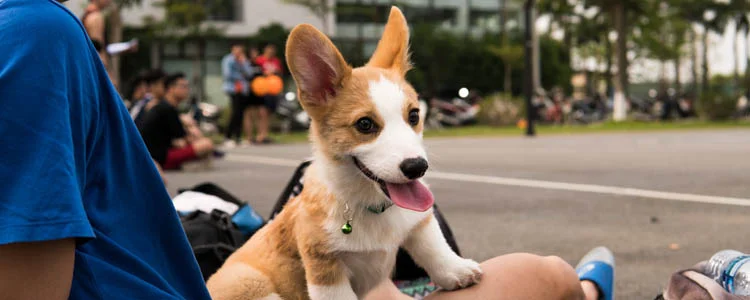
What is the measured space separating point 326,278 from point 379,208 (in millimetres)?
238

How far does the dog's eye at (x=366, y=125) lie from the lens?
2.23 m

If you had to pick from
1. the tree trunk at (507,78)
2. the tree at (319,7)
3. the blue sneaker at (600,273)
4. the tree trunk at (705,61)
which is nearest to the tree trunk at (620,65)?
the tree trunk at (507,78)

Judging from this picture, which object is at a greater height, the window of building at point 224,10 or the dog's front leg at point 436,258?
the window of building at point 224,10

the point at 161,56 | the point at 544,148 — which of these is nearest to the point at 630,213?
the point at 544,148

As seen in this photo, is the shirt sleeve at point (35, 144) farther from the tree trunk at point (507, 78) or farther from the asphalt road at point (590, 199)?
the tree trunk at point (507, 78)

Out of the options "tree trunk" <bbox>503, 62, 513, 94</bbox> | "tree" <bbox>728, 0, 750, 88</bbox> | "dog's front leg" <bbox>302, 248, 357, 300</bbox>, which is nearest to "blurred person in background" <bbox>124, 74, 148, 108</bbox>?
"dog's front leg" <bbox>302, 248, 357, 300</bbox>

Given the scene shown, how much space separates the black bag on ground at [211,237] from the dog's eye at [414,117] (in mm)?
1220

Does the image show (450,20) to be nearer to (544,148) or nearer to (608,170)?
(544,148)

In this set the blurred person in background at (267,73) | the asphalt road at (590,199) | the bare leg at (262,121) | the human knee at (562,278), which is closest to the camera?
the human knee at (562,278)

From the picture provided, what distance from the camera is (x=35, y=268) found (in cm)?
135

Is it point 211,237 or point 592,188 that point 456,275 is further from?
point 592,188

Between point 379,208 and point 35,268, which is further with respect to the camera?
point 379,208

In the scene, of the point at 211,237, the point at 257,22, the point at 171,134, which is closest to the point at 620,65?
the point at 257,22

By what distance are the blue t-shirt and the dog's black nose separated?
623 millimetres
